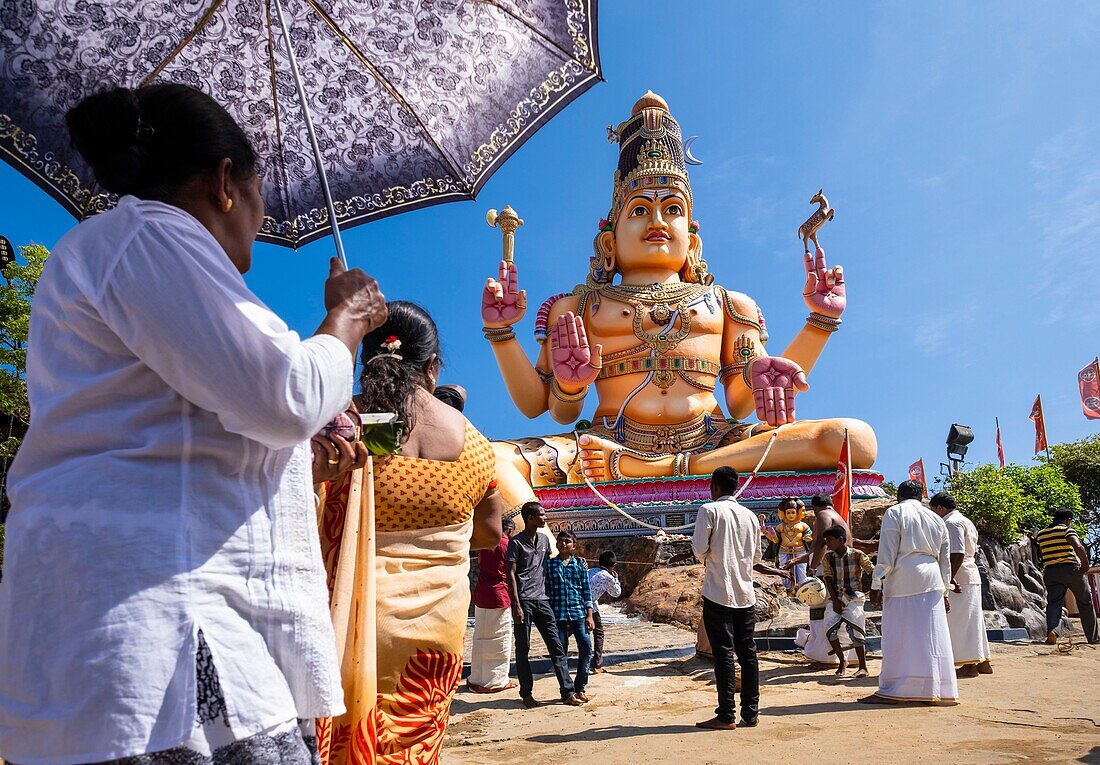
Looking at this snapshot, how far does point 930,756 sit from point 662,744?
1245 millimetres

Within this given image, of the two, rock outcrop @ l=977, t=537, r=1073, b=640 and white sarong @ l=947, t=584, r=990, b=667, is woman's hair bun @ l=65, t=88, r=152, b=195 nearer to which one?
white sarong @ l=947, t=584, r=990, b=667

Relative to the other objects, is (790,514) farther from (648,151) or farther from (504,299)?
(648,151)

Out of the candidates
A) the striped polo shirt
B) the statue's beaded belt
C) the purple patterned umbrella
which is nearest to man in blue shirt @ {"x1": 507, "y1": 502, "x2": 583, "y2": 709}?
the purple patterned umbrella

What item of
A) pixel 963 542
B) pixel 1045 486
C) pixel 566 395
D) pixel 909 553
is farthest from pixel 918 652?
pixel 1045 486

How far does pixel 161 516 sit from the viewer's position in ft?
3.40

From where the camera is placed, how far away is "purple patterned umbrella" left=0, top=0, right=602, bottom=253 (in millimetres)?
2715

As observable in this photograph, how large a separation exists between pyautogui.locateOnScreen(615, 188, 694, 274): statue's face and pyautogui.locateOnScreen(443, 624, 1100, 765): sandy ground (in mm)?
7952

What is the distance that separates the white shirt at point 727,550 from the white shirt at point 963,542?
6.48 feet

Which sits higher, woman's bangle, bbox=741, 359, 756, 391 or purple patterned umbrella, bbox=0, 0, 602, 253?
woman's bangle, bbox=741, 359, 756, 391

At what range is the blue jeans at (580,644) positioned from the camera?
561cm

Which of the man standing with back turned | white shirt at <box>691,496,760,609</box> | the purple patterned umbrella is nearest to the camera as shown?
the purple patterned umbrella

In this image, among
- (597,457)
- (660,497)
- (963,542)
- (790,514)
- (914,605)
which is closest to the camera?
(914,605)

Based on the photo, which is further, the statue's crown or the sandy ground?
the statue's crown

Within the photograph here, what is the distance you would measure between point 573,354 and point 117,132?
1125 centimetres
